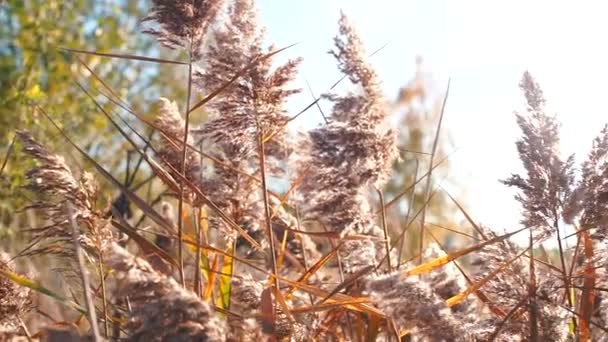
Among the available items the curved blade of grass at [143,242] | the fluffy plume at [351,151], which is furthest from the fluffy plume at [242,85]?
the curved blade of grass at [143,242]

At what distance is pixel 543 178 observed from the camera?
183 cm

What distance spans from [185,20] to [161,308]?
0.83m

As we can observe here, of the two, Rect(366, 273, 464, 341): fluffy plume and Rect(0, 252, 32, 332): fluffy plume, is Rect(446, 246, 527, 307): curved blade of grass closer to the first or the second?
Rect(366, 273, 464, 341): fluffy plume

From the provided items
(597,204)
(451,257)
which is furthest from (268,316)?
(597,204)

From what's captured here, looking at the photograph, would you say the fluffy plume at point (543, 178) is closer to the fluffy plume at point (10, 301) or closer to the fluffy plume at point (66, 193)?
the fluffy plume at point (66, 193)

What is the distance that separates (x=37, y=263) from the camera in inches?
206

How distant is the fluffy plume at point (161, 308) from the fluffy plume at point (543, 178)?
2.47ft

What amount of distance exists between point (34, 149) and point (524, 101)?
99cm

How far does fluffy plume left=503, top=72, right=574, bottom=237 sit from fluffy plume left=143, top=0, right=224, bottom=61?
694 mm

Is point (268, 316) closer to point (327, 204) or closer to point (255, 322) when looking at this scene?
point (255, 322)

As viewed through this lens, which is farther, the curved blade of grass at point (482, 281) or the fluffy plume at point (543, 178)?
the fluffy plume at point (543, 178)

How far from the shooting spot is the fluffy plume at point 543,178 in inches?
71.8

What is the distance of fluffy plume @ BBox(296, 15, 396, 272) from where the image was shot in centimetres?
189

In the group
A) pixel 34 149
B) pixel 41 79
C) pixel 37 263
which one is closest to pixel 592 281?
pixel 34 149
